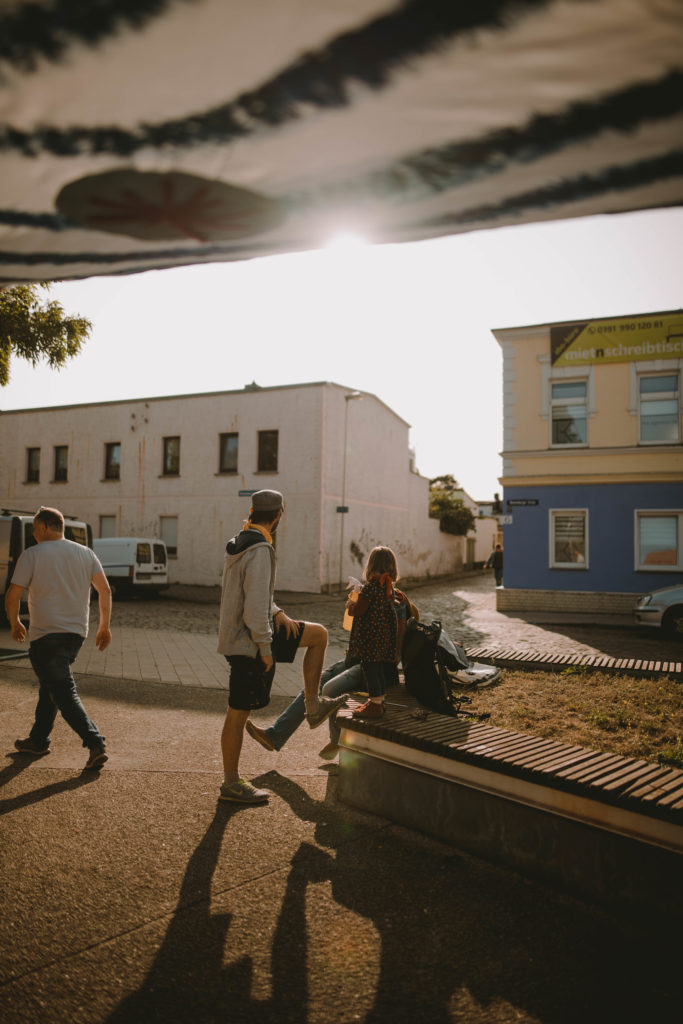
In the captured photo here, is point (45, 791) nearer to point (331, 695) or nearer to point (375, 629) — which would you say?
point (331, 695)

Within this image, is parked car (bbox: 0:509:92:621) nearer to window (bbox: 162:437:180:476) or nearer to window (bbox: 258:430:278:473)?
window (bbox: 258:430:278:473)

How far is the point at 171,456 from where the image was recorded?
30.1 m

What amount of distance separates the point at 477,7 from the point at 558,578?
1918 centimetres

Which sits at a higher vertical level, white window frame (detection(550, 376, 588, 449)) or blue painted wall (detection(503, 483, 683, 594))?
white window frame (detection(550, 376, 588, 449))

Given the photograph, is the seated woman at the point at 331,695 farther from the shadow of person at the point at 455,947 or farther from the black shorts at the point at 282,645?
the shadow of person at the point at 455,947

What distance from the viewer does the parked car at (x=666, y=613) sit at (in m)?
14.2

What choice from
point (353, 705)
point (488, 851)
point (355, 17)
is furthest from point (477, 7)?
point (353, 705)

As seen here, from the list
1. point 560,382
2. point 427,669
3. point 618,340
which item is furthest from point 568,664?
point 618,340

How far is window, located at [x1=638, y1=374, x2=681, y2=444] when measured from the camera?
18.4m

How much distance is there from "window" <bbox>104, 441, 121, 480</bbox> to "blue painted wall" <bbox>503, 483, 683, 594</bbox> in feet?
60.9

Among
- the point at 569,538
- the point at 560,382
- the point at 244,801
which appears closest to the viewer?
the point at 244,801

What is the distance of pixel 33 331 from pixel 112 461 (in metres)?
21.2

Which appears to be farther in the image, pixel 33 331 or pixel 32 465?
pixel 32 465

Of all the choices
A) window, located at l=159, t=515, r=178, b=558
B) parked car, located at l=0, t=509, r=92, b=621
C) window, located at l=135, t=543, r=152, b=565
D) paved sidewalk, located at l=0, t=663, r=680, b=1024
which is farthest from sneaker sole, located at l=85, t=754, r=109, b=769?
window, located at l=159, t=515, r=178, b=558
